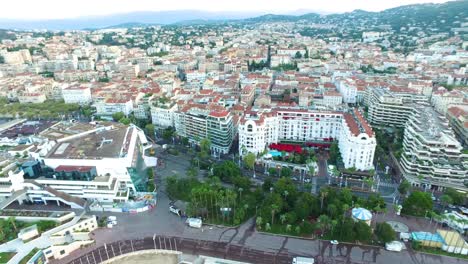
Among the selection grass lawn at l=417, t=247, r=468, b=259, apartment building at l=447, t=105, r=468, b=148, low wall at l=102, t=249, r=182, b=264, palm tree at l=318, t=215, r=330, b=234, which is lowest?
low wall at l=102, t=249, r=182, b=264

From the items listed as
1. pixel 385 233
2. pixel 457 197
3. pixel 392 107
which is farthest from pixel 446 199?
pixel 392 107

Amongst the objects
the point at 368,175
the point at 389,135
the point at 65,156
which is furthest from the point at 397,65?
the point at 65,156

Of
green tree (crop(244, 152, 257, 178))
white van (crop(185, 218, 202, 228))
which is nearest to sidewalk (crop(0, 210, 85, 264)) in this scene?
white van (crop(185, 218, 202, 228))

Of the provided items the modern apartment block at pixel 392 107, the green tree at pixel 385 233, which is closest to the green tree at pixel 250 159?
the green tree at pixel 385 233

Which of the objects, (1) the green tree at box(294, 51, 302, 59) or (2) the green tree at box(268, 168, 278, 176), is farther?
(1) the green tree at box(294, 51, 302, 59)

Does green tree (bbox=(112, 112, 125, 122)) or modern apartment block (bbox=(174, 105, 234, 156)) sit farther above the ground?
modern apartment block (bbox=(174, 105, 234, 156))

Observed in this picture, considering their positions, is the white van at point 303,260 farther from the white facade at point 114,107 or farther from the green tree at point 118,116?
the white facade at point 114,107

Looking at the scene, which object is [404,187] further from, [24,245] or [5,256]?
[5,256]

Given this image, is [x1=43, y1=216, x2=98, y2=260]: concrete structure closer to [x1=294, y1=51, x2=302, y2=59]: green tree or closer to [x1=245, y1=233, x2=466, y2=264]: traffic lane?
[x1=245, y1=233, x2=466, y2=264]: traffic lane
